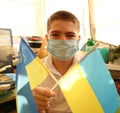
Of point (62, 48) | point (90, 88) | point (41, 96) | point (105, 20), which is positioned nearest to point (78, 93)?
point (90, 88)

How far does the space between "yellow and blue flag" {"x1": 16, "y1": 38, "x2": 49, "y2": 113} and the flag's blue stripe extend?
0.20 m

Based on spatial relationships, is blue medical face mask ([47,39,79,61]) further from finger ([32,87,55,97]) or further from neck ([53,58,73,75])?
finger ([32,87,55,97])

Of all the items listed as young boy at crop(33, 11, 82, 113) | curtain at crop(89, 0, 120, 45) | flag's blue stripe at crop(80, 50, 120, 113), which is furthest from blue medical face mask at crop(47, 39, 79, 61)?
curtain at crop(89, 0, 120, 45)

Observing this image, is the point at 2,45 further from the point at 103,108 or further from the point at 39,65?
the point at 103,108

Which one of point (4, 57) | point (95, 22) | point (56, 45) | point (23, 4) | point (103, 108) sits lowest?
point (103, 108)

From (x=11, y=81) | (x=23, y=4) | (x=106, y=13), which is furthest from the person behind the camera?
(x=23, y=4)

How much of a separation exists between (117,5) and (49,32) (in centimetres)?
124

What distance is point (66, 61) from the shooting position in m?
1.35

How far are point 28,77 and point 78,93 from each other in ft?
0.85

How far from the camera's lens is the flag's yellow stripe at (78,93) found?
883 millimetres

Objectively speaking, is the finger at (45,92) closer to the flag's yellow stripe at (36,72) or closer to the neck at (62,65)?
the flag's yellow stripe at (36,72)

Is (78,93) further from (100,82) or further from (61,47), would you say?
(61,47)

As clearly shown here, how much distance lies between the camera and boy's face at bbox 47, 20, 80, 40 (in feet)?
4.23

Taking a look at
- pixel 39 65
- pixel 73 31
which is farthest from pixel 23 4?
pixel 39 65
